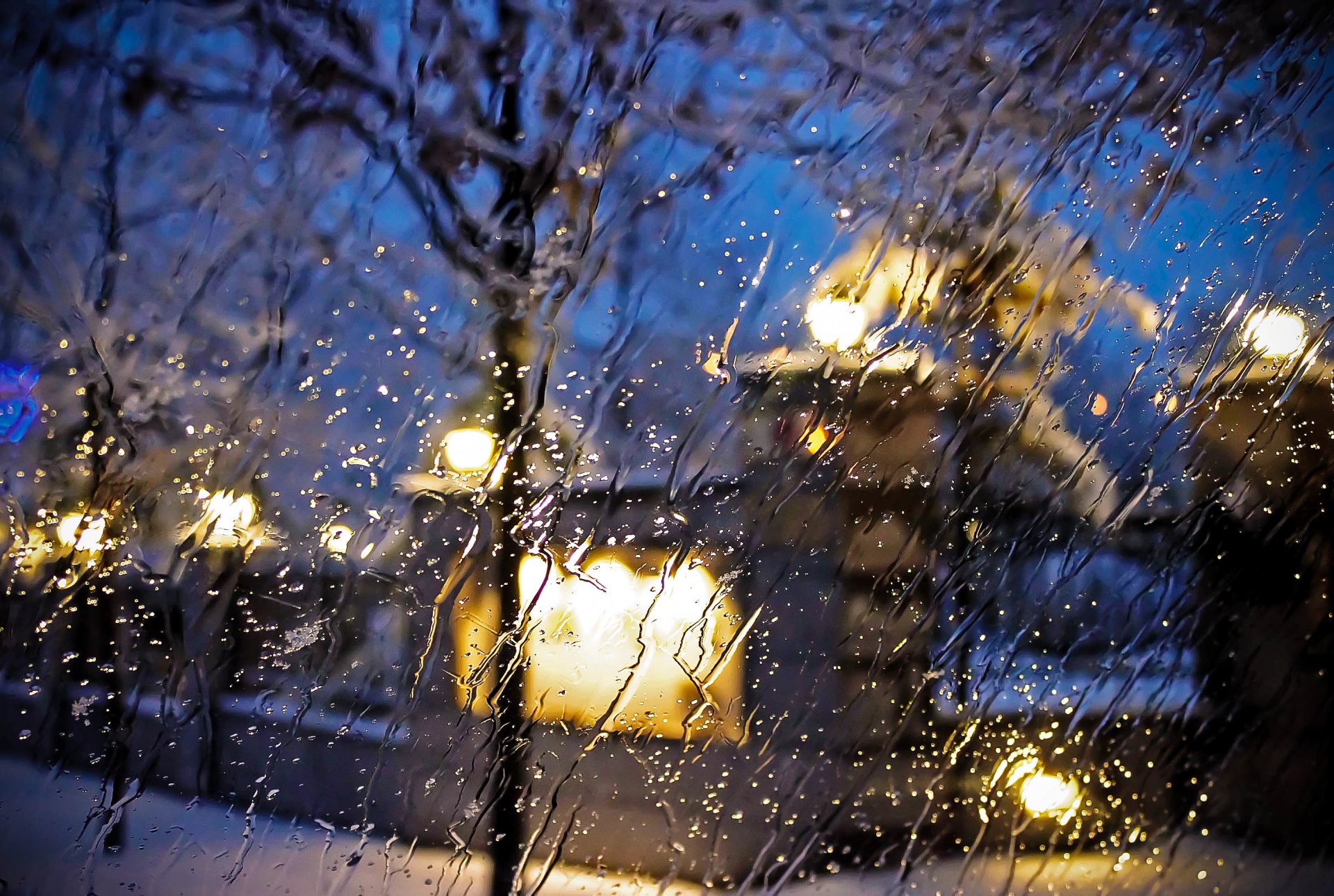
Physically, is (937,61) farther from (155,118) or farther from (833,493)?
(155,118)

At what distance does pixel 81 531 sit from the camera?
156 cm

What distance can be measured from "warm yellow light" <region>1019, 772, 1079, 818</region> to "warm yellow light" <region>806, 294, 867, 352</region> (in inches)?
37.9

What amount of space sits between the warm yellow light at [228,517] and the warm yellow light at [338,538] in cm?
13

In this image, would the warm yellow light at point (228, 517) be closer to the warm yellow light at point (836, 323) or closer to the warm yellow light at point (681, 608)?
the warm yellow light at point (681, 608)

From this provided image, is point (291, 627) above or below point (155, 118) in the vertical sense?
below

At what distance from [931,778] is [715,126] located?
4.54 feet

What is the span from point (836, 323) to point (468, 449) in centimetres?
78

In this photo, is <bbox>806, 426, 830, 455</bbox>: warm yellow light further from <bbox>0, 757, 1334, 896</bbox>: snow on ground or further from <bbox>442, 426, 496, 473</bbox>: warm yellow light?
<bbox>0, 757, 1334, 896</bbox>: snow on ground

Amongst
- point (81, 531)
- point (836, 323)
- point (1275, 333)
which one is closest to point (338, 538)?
point (81, 531)

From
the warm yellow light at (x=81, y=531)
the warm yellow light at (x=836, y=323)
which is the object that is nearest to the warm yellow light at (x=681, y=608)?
the warm yellow light at (x=836, y=323)

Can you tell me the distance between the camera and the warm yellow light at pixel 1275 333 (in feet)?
6.32

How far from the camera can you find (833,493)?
1785mm

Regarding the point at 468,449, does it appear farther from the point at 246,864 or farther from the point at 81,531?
the point at 246,864

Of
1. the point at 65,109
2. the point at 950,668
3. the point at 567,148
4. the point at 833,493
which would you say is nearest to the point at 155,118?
the point at 65,109
